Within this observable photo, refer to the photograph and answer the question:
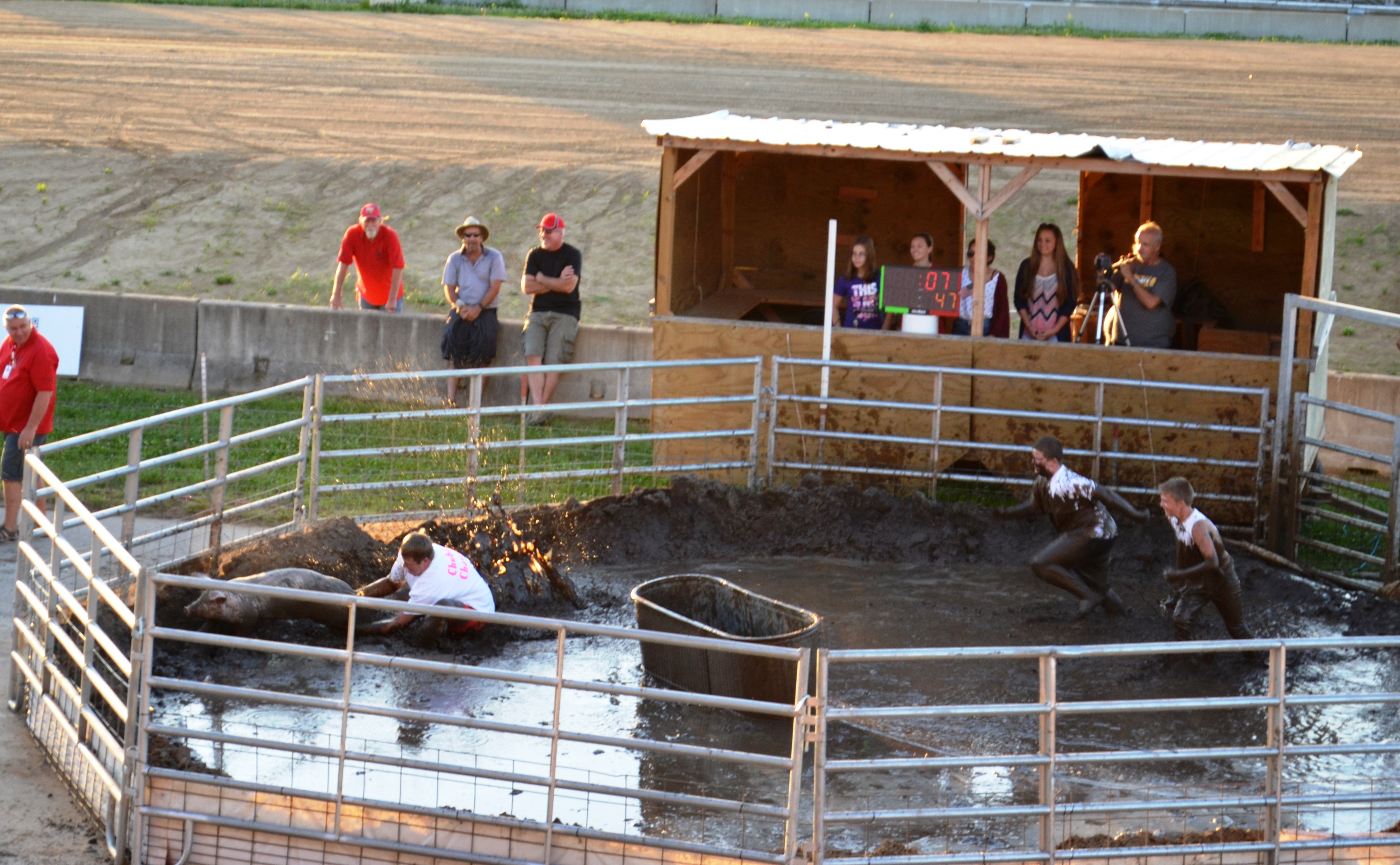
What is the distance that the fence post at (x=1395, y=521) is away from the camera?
1166 centimetres

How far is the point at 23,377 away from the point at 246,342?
4.68m

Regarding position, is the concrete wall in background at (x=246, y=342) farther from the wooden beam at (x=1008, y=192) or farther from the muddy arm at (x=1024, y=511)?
the muddy arm at (x=1024, y=511)

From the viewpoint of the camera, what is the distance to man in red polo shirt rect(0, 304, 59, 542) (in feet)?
41.7

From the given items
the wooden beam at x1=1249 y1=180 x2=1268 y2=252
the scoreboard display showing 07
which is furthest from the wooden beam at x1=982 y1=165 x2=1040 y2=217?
the wooden beam at x1=1249 y1=180 x2=1268 y2=252

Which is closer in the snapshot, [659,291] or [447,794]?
[447,794]

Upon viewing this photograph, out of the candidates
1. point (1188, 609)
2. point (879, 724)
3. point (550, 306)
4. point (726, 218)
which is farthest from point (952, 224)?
point (879, 724)

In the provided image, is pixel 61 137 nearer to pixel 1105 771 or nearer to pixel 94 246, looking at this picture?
pixel 94 246

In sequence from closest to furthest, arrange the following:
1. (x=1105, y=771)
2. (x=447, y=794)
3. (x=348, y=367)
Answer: (x=447, y=794) → (x=1105, y=771) → (x=348, y=367)

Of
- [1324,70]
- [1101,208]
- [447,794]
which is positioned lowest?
[447,794]

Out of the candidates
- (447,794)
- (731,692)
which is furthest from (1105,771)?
(447,794)

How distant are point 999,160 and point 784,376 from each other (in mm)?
2494

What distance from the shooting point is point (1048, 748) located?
23.0 ft

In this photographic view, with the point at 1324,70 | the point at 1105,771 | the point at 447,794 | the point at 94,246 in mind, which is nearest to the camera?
the point at 447,794

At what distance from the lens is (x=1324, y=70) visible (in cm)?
2598
